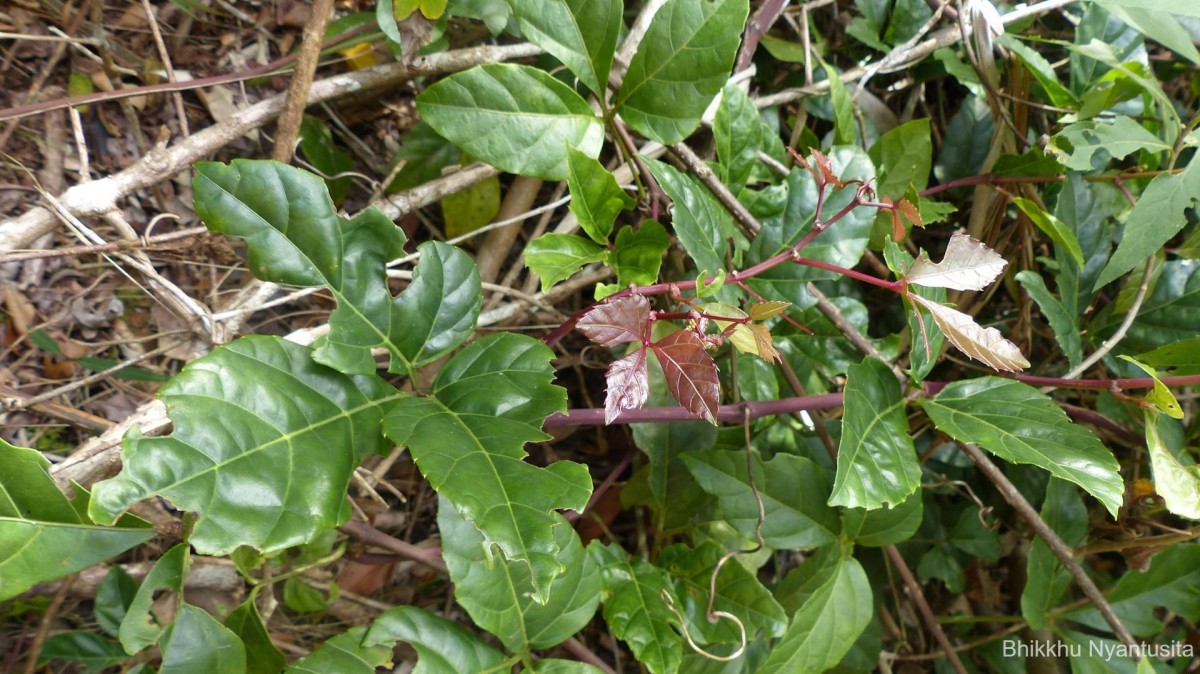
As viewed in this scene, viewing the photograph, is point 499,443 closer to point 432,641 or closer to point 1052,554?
point 432,641

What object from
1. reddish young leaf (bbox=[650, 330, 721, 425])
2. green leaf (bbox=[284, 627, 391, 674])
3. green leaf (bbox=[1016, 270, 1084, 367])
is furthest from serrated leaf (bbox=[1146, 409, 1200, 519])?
green leaf (bbox=[284, 627, 391, 674])

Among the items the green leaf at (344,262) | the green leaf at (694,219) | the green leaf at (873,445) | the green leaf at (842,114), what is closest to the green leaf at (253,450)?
the green leaf at (344,262)

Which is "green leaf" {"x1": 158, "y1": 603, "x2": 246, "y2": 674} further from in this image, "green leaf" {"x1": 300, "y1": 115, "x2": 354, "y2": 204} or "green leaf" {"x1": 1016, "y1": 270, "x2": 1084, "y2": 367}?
"green leaf" {"x1": 1016, "y1": 270, "x2": 1084, "y2": 367}

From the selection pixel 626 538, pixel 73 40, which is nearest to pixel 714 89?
pixel 626 538

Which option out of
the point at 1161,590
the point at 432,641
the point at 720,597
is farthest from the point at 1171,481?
the point at 432,641

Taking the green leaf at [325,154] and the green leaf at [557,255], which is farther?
the green leaf at [325,154]

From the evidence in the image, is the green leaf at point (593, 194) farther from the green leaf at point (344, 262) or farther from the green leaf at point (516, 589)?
the green leaf at point (516, 589)

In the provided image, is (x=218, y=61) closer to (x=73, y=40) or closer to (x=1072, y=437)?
Answer: (x=73, y=40)
